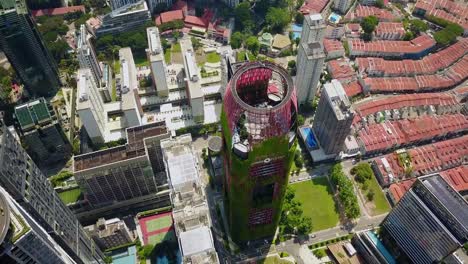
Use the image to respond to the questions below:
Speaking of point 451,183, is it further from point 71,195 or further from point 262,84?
point 71,195

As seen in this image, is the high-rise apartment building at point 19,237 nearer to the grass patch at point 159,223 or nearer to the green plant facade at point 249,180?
the green plant facade at point 249,180

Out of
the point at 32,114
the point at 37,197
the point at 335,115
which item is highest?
the point at 37,197

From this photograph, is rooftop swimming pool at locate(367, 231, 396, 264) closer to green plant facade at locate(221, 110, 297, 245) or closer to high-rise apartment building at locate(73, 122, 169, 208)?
green plant facade at locate(221, 110, 297, 245)

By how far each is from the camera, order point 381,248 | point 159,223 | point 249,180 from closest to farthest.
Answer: point 249,180 → point 381,248 → point 159,223

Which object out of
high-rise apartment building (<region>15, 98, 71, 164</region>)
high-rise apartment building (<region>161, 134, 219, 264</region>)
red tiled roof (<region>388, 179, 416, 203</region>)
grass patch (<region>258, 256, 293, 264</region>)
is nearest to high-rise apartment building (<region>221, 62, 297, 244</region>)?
high-rise apartment building (<region>161, 134, 219, 264</region>)

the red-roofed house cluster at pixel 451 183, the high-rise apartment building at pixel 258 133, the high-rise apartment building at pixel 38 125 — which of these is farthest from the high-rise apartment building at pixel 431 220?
the high-rise apartment building at pixel 38 125

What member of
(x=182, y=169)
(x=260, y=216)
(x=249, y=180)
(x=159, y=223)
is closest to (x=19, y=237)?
(x=182, y=169)

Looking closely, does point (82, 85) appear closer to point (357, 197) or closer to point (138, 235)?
point (138, 235)
